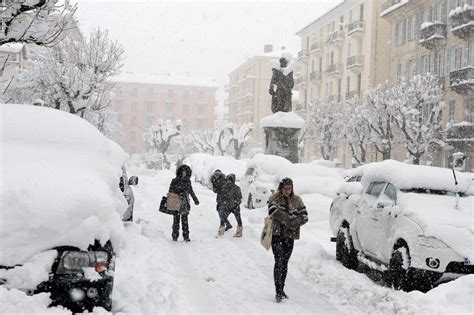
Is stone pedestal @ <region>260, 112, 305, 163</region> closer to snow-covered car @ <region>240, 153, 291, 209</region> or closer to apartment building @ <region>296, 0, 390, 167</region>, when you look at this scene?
snow-covered car @ <region>240, 153, 291, 209</region>

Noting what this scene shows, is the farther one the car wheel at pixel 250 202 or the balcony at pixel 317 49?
the balcony at pixel 317 49

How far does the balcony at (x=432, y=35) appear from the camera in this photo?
3609 centimetres

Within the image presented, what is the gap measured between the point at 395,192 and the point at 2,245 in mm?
5840

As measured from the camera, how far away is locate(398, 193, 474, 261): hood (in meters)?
7.16

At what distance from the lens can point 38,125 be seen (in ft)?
20.1

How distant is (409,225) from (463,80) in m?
28.0

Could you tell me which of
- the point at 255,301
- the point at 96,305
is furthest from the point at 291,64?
the point at 96,305

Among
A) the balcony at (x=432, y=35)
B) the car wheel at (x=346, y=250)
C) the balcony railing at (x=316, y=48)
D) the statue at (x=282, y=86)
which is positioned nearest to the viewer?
the car wheel at (x=346, y=250)

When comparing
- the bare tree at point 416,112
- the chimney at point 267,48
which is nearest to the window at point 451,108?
the bare tree at point 416,112

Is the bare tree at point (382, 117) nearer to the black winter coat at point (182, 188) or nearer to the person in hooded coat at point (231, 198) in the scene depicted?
the person in hooded coat at point (231, 198)

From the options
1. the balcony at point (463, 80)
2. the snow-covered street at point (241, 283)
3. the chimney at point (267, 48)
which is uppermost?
the chimney at point (267, 48)

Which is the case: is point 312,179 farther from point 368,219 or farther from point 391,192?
point 391,192

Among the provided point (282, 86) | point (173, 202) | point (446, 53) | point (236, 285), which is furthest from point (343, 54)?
point (236, 285)

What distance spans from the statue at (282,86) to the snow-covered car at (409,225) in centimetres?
978
